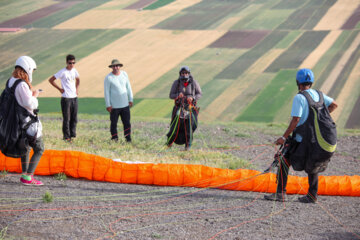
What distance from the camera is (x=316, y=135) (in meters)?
6.55

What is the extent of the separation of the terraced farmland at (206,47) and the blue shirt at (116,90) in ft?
32.4

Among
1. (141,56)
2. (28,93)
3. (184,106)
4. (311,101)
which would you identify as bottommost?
(184,106)

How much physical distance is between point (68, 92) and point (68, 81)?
26cm

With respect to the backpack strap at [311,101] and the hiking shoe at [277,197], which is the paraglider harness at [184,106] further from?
the backpack strap at [311,101]

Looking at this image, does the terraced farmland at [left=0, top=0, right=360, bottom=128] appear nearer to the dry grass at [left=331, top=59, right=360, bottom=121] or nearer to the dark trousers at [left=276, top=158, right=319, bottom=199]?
the dry grass at [left=331, top=59, right=360, bottom=121]

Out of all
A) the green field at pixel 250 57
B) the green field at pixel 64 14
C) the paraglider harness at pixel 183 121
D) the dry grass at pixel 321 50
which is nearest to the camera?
the paraglider harness at pixel 183 121

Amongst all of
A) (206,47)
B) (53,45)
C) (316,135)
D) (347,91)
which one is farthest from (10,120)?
(53,45)

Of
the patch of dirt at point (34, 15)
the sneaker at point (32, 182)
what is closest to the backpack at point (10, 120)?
the sneaker at point (32, 182)

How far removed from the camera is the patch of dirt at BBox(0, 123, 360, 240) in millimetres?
5652

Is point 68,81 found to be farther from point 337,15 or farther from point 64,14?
point 64,14

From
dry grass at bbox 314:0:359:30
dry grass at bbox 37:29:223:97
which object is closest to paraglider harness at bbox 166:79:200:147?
dry grass at bbox 37:29:223:97

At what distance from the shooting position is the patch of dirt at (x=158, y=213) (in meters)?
5.65

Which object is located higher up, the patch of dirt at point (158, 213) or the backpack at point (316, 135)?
the backpack at point (316, 135)

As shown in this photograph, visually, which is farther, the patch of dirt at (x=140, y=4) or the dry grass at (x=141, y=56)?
the patch of dirt at (x=140, y=4)
